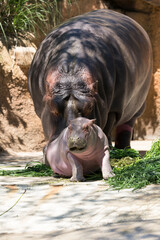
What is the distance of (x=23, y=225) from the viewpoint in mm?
2639

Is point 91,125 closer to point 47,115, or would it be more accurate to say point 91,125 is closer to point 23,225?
point 47,115

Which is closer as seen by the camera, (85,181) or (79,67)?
(85,181)

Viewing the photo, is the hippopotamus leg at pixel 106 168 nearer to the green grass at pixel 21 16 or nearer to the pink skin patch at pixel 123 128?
the pink skin patch at pixel 123 128

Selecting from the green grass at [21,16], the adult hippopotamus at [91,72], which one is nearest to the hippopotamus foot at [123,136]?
the adult hippopotamus at [91,72]

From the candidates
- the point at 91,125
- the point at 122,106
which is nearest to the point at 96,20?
the point at 122,106

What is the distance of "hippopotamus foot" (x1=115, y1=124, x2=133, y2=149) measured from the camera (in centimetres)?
647

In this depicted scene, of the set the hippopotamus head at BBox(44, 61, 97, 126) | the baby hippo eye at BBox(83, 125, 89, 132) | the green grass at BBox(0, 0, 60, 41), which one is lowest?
the baby hippo eye at BBox(83, 125, 89, 132)

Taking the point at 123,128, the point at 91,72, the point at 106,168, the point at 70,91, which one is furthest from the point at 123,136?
the point at 106,168

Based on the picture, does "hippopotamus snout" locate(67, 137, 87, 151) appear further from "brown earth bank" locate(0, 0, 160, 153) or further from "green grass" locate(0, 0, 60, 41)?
"green grass" locate(0, 0, 60, 41)

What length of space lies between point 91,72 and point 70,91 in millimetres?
328

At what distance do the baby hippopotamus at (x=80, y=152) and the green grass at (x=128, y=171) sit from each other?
116mm

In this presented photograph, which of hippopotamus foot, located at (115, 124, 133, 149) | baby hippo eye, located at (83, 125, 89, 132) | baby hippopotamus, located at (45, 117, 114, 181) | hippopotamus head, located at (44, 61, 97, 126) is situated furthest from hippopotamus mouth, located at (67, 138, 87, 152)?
hippopotamus foot, located at (115, 124, 133, 149)

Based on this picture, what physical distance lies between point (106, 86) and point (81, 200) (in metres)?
1.94

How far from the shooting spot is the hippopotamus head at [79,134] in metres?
3.74
